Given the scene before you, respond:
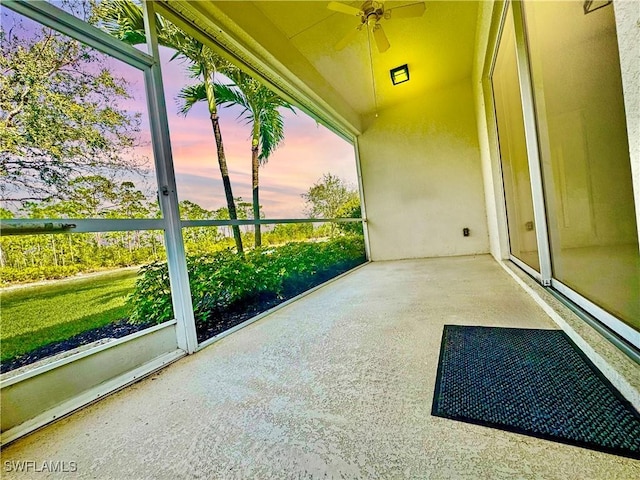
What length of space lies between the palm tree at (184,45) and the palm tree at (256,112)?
12 centimetres

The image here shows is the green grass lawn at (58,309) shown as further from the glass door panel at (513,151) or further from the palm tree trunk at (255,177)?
the glass door panel at (513,151)

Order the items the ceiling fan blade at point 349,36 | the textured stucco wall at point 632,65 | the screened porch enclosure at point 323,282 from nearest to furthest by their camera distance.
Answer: the textured stucco wall at point 632,65, the screened porch enclosure at point 323,282, the ceiling fan blade at point 349,36

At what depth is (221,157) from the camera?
2438 millimetres

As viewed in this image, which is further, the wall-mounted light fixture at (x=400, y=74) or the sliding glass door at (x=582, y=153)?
the wall-mounted light fixture at (x=400, y=74)

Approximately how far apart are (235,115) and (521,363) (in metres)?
2.89

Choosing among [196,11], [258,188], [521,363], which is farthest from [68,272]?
[521,363]

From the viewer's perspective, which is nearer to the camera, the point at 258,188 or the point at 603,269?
the point at 603,269

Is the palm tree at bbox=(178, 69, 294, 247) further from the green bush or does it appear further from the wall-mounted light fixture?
the wall-mounted light fixture

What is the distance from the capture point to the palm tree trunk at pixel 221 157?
2.39m

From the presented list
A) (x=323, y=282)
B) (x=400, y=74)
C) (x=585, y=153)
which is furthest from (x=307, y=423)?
(x=400, y=74)

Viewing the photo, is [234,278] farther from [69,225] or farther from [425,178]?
[425,178]

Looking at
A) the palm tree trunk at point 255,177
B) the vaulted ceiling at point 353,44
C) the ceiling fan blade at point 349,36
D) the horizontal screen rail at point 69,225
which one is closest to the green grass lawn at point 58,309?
the horizontal screen rail at point 69,225

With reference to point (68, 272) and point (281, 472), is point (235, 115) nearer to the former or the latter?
point (68, 272)

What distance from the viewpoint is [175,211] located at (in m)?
1.72
